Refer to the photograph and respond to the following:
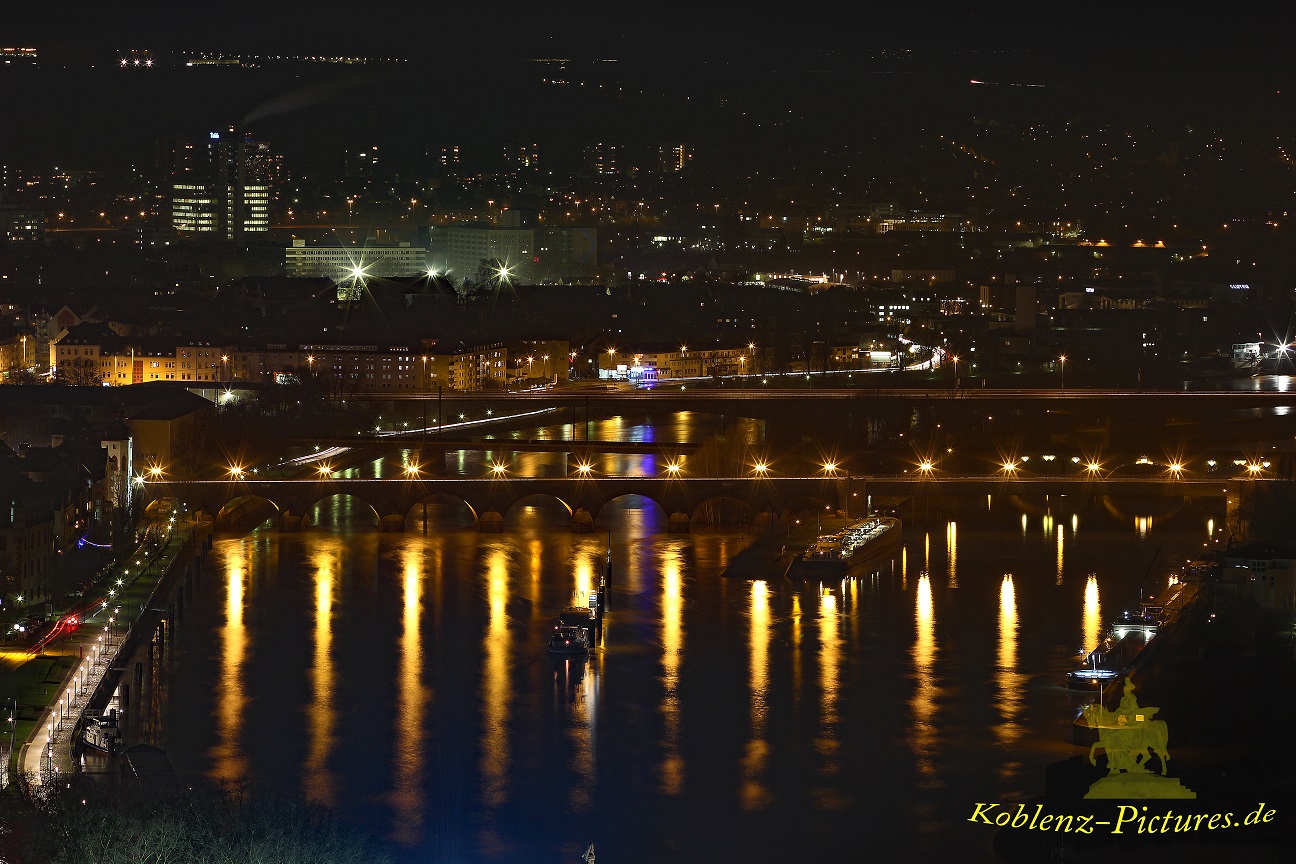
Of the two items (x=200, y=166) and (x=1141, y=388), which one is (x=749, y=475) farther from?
(x=200, y=166)

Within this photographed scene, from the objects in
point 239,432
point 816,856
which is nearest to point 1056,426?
point 239,432

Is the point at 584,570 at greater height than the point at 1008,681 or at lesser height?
greater

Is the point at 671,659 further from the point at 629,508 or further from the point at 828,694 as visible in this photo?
the point at 629,508

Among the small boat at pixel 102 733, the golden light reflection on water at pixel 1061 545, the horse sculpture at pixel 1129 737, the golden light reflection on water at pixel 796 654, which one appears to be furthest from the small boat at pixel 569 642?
the golden light reflection on water at pixel 1061 545

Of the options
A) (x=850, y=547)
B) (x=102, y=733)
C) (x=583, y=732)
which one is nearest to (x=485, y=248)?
(x=850, y=547)

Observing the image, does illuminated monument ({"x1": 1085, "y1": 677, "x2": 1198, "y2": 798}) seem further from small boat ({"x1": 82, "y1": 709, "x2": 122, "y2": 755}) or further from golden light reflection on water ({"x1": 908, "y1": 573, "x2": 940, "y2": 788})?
small boat ({"x1": 82, "y1": 709, "x2": 122, "y2": 755})

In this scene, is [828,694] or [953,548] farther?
[953,548]
